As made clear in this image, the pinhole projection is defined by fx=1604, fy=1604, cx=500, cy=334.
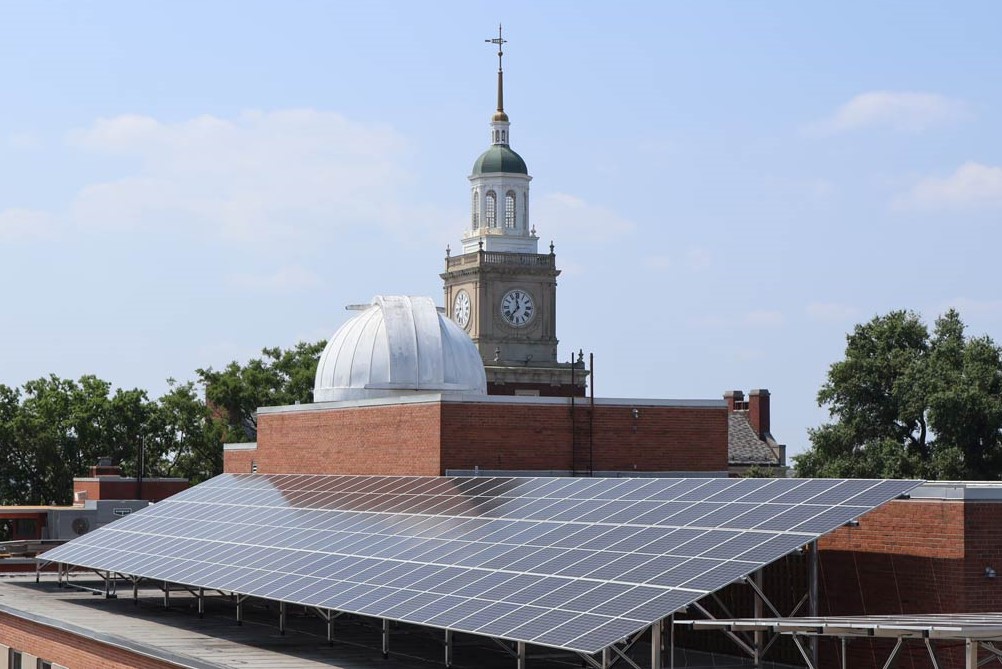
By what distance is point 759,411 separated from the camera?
112 metres

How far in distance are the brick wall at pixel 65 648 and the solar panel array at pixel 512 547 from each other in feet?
8.30

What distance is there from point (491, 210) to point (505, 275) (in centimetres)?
573

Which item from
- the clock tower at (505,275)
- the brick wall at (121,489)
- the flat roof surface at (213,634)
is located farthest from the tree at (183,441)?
the flat roof surface at (213,634)

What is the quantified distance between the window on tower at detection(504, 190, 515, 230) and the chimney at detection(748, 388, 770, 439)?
104ft

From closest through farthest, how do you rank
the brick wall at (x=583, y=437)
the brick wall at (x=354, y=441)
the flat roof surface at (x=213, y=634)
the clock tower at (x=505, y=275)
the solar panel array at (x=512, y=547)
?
1. the solar panel array at (x=512, y=547)
2. the flat roof surface at (x=213, y=634)
3. the brick wall at (x=583, y=437)
4. the brick wall at (x=354, y=441)
5. the clock tower at (x=505, y=275)

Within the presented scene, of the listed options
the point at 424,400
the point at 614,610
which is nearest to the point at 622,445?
the point at 424,400

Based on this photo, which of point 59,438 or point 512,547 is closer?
point 512,547

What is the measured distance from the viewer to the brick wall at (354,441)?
44906 mm

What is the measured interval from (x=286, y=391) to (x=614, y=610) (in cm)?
7782

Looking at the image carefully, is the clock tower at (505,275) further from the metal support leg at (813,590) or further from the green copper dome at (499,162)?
the metal support leg at (813,590)

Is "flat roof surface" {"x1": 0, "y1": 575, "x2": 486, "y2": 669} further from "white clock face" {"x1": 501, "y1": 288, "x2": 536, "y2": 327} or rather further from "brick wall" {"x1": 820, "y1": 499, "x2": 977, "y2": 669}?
"white clock face" {"x1": 501, "y1": 288, "x2": 536, "y2": 327}

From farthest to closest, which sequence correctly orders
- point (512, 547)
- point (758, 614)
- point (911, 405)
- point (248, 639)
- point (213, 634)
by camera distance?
point (911, 405) < point (213, 634) < point (248, 639) < point (512, 547) < point (758, 614)

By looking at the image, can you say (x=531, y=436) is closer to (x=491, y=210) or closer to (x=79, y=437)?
Answer: (x=79, y=437)

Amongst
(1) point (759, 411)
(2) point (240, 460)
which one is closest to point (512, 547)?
(2) point (240, 460)
